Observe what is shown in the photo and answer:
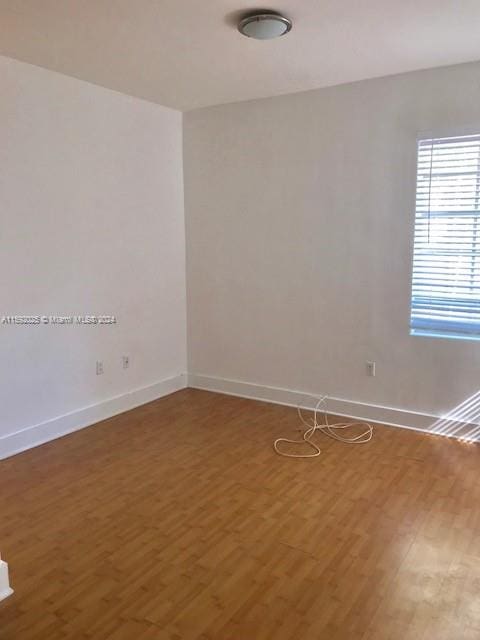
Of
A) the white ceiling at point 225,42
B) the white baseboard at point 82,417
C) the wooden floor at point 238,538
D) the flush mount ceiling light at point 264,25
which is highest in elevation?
the white ceiling at point 225,42

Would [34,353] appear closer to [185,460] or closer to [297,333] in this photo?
[185,460]

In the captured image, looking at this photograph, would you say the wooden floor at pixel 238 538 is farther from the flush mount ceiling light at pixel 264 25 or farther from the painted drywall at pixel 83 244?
the flush mount ceiling light at pixel 264 25

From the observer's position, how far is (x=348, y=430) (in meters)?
4.03

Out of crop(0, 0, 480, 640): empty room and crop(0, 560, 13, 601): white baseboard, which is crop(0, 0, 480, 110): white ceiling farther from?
crop(0, 560, 13, 601): white baseboard

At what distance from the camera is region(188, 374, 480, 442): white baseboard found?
3.85 meters

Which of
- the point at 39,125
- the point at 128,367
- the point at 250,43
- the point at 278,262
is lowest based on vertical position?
the point at 128,367

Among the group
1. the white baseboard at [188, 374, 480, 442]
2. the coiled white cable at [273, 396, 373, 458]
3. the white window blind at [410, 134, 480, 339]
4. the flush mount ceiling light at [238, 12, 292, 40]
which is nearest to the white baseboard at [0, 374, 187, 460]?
the white baseboard at [188, 374, 480, 442]

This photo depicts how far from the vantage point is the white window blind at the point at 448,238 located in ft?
11.9

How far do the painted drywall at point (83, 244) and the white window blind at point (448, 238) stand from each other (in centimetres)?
220

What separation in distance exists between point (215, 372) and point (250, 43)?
114 inches

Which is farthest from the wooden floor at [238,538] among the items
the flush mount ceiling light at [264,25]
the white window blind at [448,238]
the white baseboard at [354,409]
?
the flush mount ceiling light at [264,25]

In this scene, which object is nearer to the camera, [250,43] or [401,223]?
[250,43]

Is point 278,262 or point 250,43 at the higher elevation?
point 250,43

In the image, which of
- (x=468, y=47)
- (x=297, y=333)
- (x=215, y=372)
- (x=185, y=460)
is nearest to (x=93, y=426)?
(x=185, y=460)
